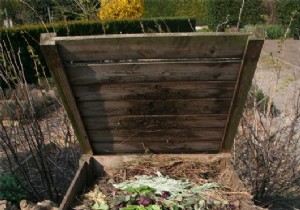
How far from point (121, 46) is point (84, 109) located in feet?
1.83

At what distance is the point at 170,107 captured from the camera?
239 centimetres

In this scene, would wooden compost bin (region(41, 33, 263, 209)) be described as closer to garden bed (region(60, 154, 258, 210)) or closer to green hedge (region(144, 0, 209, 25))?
garden bed (region(60, 154, 258, 210))

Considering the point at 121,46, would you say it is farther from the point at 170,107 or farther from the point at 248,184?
the point at 248,184

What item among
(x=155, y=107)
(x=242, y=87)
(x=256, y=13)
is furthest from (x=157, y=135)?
(x=256, y=13)

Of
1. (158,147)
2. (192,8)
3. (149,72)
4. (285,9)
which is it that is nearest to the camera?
(149,72)

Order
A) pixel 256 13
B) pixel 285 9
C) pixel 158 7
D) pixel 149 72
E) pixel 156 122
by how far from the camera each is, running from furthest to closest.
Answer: pixel 158 7 < pixel 256 13 < pixel 285 9 < pixel 156 122 < pixel 149 72

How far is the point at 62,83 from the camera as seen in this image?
2258 millimetres

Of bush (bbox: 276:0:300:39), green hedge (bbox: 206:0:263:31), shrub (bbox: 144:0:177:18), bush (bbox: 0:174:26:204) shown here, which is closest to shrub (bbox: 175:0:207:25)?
shrub (bbox: 144:0:177:18)

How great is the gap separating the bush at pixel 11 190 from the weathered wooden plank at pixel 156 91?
1.35m

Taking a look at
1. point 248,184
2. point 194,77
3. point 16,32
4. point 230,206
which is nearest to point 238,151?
point 248,184

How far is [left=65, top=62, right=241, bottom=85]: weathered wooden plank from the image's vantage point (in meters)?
2.17

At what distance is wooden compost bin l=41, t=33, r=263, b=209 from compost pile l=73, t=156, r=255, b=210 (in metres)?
0.08

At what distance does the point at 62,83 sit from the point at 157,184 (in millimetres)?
886

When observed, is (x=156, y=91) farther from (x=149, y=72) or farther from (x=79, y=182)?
(x=79, y=182)
